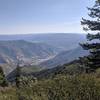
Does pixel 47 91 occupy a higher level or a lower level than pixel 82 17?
lower

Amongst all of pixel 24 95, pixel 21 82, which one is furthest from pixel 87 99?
pixel 21 82

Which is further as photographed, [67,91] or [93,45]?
[93,45]

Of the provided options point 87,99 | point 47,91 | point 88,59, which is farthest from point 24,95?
point 88,59

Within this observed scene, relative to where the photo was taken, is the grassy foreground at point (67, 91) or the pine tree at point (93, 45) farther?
the pine tree at point (93, 45)

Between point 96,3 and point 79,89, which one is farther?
point 96,3

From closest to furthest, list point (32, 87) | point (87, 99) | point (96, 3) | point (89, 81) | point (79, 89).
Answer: point (87, 99) < point (79, 89) < point (89, 81) < point (32, 87) < point (96, 3)

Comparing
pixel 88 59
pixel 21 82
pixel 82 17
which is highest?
pixel 82 17

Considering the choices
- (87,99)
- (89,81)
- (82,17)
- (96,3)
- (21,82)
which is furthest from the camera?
(82,17)

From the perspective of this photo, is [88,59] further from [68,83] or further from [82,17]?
[68,83]

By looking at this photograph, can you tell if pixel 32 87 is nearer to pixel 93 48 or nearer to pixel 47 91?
pixel 47 91

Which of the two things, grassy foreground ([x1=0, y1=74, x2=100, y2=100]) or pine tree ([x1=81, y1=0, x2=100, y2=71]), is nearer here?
grassy foreground ([x1=0, y1=74, x2=100, y2=100])
